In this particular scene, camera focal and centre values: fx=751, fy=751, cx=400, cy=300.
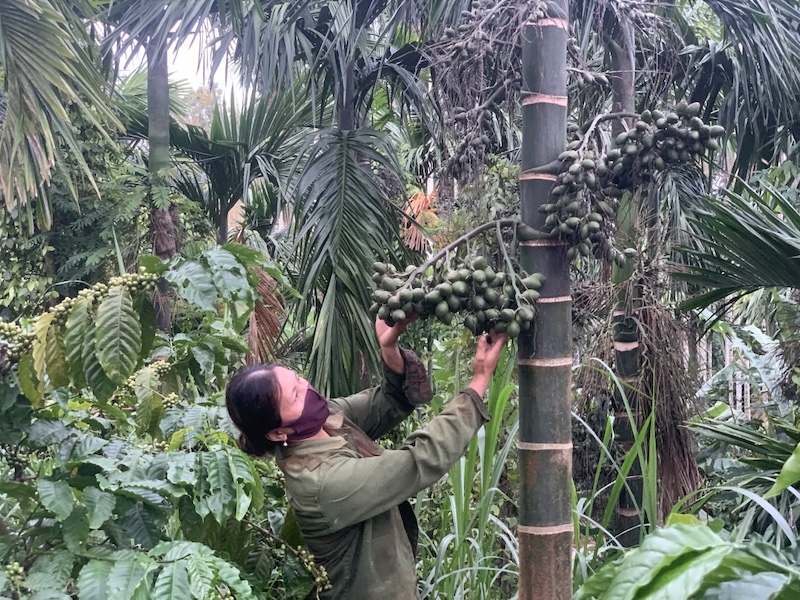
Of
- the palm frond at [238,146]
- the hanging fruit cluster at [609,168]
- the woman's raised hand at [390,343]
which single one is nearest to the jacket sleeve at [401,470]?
the woman's raised hand at [390,343]

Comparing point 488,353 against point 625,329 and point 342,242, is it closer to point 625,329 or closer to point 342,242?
point 625,329

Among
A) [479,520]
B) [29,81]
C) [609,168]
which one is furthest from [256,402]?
[29,81]

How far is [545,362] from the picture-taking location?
5.53 feet

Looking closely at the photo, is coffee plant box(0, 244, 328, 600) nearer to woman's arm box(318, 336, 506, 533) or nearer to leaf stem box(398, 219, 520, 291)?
woman's arm box(318, 336, 506, 533)

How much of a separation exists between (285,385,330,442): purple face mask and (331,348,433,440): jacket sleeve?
0.27 meters

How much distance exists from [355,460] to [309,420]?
0.51 ft

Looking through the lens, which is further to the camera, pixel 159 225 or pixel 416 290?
pixel 159 225

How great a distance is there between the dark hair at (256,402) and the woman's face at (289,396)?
1 cm

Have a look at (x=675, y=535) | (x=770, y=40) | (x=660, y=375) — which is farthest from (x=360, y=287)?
(x=675, y=535)

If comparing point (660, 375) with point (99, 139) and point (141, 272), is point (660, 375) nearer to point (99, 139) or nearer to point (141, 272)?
Answer: point (141, 272)

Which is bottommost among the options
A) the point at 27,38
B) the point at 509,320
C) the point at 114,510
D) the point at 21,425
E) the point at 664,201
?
the point at 114,510

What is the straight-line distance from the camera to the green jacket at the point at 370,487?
1665 mm

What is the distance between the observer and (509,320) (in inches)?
62.9

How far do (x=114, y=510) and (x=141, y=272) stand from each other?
0.59 m
